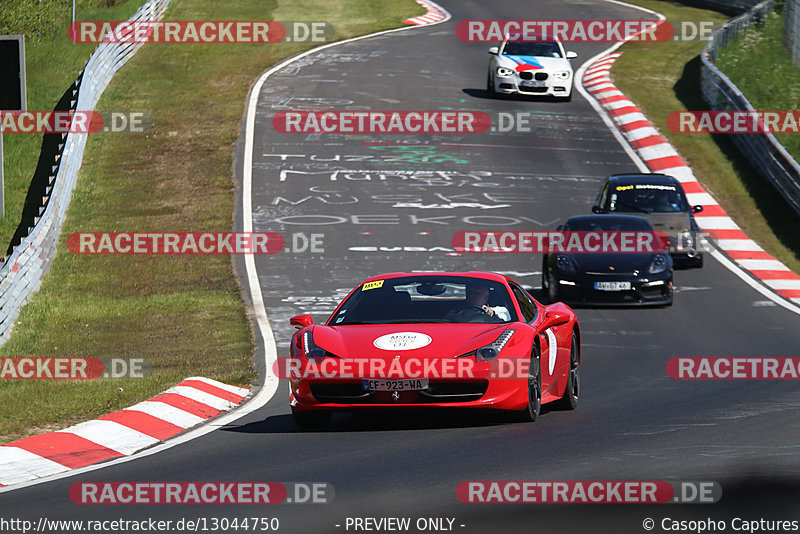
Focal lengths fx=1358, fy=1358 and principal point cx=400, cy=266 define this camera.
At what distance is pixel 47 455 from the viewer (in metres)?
9.50

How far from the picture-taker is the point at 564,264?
19.8m

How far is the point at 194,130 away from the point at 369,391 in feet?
76.8

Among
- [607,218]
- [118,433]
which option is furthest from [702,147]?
[118,433]

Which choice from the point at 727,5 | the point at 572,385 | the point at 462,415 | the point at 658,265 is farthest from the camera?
the point at 727,5

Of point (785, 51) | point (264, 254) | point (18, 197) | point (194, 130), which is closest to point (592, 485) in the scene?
point (264, 254)

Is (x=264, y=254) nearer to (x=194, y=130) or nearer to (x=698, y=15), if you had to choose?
(x=194, y=130)

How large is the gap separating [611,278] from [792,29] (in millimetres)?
21365

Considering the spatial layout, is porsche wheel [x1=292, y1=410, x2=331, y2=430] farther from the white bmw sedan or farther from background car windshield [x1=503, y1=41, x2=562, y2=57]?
background car windshield [x1=503, y1=41, x2=562, y2=57]

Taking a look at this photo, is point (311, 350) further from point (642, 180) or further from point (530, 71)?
point (530, 71)

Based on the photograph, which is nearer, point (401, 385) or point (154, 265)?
point (401, 385)

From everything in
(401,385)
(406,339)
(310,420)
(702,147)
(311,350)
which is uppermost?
(406,339)

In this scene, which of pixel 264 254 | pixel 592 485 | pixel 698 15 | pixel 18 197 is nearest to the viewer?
pixel 592 485

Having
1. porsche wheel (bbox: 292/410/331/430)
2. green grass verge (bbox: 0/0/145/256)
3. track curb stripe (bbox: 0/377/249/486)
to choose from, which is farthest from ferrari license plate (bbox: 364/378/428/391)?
green grass verge (bbox: 0/0/145/256)

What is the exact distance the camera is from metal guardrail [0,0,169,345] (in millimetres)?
17406
